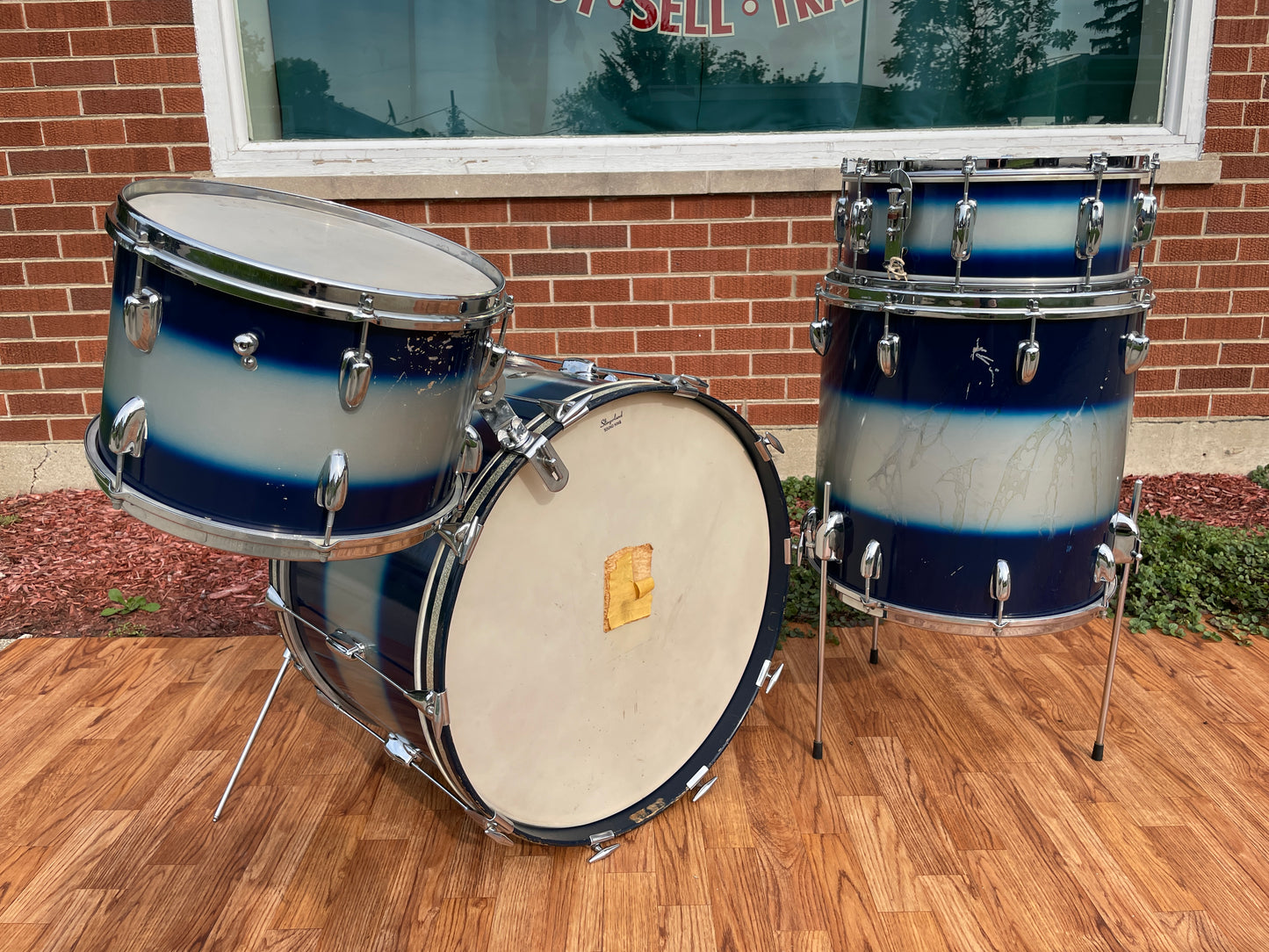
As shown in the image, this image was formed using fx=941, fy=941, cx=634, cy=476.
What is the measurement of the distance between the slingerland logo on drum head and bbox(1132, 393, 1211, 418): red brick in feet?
9.54

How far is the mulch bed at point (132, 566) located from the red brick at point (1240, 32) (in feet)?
5.53

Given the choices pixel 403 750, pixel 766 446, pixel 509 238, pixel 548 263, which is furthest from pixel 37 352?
pixel 766 446

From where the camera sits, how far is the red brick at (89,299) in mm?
3707

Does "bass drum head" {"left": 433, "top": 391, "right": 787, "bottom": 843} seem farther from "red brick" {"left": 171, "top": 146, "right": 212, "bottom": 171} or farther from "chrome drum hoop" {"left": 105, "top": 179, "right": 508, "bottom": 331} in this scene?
"red brick" {"left": 171, "top": 146, "right": 212, "bottom": 171}

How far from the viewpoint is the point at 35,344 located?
12.3 ft

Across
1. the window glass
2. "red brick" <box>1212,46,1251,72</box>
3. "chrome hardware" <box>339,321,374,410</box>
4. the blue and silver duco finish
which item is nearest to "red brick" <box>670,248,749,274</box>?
the window glass

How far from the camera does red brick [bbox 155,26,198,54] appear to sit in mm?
3451

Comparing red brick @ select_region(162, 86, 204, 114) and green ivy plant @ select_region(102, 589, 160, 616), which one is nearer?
green ivy plant @ select_region(102, 589, 160, 616)

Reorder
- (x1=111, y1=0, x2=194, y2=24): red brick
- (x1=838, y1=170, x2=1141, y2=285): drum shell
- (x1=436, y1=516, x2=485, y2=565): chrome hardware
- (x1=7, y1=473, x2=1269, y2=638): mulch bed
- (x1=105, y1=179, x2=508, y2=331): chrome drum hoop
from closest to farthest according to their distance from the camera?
(x1=105, y1=179, x2=508, y2=331): chrome drum hoop < (x1=436, y1=516, x2=485, y2=565): chrome hardware < (x1=838, y1=170, x2=1141, y2=285): drum shell < (x1=7, y1=473, x2=1269, y2=638): mulch bed < (x1=111, y1=0, x2=194, y2=24): red brick

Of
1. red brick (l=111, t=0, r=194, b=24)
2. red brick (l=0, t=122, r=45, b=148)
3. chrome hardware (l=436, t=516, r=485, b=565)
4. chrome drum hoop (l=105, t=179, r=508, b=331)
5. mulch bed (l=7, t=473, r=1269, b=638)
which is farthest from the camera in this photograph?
red brick (l=0, t=122, r=45, b=148)

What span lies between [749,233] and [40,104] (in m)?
2.72

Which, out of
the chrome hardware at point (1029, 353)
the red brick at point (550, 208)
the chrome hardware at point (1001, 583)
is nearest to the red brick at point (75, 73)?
the red brick at point (550, 208)

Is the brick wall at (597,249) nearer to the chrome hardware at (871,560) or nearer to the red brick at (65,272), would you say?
the red brick at (65,272)

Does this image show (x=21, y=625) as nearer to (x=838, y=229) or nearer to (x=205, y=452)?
(x=205, y=452)
